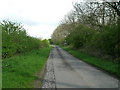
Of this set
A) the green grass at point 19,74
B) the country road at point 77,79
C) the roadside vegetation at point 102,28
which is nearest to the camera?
the green grass at point 19,74

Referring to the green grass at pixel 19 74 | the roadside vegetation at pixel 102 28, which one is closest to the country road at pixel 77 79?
the green grass at pixel 19 74

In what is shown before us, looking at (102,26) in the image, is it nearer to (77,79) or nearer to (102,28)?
(102,28)

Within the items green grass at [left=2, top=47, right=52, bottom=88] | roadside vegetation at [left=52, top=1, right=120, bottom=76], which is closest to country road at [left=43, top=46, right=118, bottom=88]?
green grass at [left=2, top=47, right=52, bottom=88]

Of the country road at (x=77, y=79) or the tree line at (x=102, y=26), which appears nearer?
the country road at (x=77, y=79)

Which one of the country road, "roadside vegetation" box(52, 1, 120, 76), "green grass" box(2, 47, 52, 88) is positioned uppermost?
"roadside vegetation" box(52, 1, 120, 76)

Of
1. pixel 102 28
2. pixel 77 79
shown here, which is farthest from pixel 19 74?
pixel 102 28

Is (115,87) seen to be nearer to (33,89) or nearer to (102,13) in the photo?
(33,89)

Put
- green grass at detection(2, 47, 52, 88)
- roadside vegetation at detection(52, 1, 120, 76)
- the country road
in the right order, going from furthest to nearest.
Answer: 1. roadside vegetation at detection(52, 1, 120, 76)
2. the country road
3. green grass at detection(2, 47, 52, 88)

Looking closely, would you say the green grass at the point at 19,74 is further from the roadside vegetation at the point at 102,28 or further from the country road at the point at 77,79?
the roadside vegetation at the point at 102,28

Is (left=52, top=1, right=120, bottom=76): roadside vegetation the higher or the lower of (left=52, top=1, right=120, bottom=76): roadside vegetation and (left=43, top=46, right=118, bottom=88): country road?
the higher

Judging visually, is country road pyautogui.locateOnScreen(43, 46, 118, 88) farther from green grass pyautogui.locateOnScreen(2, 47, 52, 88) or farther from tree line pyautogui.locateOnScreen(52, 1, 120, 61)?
tree line pyautogui.locateOnScreen(52, 1, 120, 61)

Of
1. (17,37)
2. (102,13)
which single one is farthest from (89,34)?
(17,37)

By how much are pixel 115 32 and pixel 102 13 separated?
527 inches

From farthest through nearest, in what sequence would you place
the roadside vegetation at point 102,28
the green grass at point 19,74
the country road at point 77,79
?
the roadside vegetation at point 102,28, the country road at point 77,79, the green grass at point 19,74
